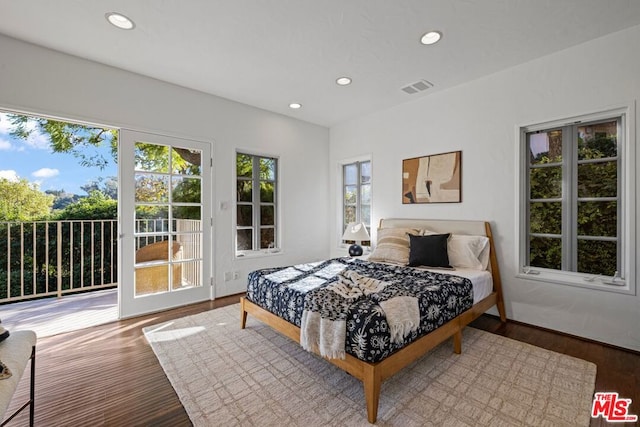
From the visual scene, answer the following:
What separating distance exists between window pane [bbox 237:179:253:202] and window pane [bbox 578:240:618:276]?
392 cm

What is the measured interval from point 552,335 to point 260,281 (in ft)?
9.28

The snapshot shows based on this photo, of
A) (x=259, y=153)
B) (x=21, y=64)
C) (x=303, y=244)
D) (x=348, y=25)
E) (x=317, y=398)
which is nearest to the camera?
(x=317, y=398)

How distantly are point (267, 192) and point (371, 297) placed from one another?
2.85 meters

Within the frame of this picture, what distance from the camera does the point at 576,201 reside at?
9.05 ft

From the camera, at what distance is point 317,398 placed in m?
1.81

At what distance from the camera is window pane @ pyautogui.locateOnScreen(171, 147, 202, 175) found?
353 cm

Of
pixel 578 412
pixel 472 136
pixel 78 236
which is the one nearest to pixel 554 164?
pixel 472 136

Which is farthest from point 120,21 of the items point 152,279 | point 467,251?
point 467,251

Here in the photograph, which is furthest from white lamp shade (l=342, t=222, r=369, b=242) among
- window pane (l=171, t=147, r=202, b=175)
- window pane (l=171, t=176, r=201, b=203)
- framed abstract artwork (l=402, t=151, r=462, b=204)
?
window pane (l=171, t=147, r=202, b=175)

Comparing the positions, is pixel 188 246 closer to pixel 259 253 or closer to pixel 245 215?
pixel 245 215

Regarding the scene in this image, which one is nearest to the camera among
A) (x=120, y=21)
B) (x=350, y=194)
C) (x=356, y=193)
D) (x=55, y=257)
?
(x=120, y=21)

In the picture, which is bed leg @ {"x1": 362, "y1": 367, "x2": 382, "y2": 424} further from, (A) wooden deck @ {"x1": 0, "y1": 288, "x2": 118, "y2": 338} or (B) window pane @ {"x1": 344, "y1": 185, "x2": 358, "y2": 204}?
(B) window pane @ {"x1": 344, "y1": 185, "x2": 358, "y2": 204}

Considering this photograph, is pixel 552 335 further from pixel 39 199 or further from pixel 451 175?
pixel 39 199

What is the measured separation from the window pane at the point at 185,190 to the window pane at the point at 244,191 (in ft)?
2.02
